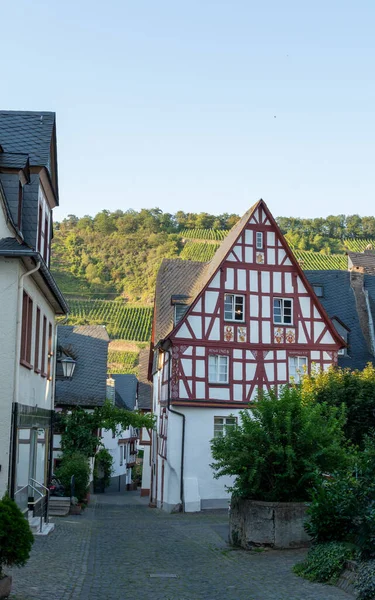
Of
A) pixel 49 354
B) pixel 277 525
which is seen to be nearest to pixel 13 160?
pixel 49 354

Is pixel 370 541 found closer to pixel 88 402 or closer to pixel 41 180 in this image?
pixel 41 180

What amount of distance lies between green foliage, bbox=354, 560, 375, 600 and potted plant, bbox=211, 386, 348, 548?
4.86 m

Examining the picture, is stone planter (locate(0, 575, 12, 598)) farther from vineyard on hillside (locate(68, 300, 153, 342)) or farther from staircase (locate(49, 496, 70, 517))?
vineyard on hillside (locate(68, 300, 153, 342))

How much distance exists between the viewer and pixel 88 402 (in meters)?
32.8

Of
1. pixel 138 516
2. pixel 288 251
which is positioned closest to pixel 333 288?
pixel 288 251

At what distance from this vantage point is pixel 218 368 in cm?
3077

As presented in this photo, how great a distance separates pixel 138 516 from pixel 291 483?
43.6 feet

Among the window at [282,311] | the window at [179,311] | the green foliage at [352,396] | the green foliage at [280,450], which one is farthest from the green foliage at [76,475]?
the green foliage at [280,450]

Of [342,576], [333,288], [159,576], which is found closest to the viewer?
[342,576]

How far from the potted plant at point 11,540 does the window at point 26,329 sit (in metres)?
7.65

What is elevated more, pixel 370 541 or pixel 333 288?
pixel 333 288

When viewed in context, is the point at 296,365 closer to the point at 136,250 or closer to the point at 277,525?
the point at 277,525

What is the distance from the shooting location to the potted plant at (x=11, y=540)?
30.8 feet

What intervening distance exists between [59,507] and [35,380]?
7262 mm
